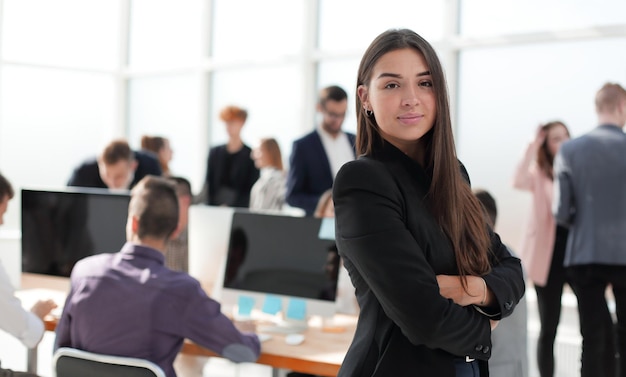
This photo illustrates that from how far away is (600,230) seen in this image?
3943 millimetres

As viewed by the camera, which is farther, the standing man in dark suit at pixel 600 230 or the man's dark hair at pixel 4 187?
the standing man in dark suit at pixel 600 230

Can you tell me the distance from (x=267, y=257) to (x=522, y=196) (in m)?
2.81

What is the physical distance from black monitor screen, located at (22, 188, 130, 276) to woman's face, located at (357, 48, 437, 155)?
7.24ft

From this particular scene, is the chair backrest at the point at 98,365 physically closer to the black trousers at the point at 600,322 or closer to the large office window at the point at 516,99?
the black trousers at the point at 600,322

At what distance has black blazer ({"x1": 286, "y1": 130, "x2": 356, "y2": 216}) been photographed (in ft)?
15.0

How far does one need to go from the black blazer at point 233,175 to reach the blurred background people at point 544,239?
7.12 ft

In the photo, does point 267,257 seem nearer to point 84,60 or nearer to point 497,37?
point 497,37

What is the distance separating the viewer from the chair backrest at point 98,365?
2318mm

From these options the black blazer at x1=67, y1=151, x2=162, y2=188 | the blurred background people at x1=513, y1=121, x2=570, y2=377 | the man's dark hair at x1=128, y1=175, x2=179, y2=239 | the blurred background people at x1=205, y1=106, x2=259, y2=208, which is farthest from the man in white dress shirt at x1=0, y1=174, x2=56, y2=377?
the blurred background people at x1=205, y1=106, x2=259, y2=208

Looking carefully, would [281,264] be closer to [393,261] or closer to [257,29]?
[393,261]

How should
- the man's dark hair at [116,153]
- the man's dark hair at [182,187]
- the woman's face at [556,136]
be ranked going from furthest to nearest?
the man's dark hair at [116,153], the woman's face at [556,136], the man's dark hair at [182,187]

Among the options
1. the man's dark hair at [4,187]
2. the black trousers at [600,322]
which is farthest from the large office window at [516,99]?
the man's dark hair at [4,187]

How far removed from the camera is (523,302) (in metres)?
2.42

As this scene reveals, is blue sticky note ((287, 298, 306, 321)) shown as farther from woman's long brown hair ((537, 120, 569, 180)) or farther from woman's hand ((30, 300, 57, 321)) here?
woman's long brown hair ((537, 120, 569, 180))
